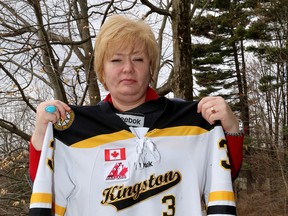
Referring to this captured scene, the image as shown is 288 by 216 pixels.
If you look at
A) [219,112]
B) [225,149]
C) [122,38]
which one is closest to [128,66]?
[122,38]

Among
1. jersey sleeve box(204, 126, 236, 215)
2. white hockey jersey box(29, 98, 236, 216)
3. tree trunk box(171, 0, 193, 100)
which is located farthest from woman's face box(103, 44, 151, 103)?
tree trunk box(171, 0, 193, 100)

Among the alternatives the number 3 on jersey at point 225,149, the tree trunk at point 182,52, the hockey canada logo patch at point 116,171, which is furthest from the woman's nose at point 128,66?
the tree trunk at point 182,52

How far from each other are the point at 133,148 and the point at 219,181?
1.81 ft

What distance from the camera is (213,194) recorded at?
2383mm

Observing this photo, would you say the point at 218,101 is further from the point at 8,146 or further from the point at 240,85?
the point at 240,85

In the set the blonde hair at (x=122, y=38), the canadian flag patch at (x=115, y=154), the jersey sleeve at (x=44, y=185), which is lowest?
the jersey sleeve at (x=44, y=185)

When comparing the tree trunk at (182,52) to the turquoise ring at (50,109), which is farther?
the tree trunk at (182,52)

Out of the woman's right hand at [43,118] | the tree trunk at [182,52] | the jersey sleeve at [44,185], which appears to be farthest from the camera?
the tree trunk at [182,52]

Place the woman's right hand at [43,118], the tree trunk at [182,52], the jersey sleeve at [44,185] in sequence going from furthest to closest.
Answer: the tree trunk at [182,52] → the woman's right hand at [43,118] → the jersey sleeve at [44,185]

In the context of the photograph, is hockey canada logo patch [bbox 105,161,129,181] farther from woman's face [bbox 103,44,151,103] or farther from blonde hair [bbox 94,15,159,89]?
blonde hair [bbox 94,15,159,89]

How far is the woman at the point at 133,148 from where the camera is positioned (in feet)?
7.81

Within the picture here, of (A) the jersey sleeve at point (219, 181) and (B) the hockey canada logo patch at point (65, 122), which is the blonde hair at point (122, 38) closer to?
(B) the hockey canada logo patch at point (65, 122)

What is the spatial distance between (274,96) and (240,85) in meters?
5.15

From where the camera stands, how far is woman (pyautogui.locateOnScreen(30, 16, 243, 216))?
238 cm
